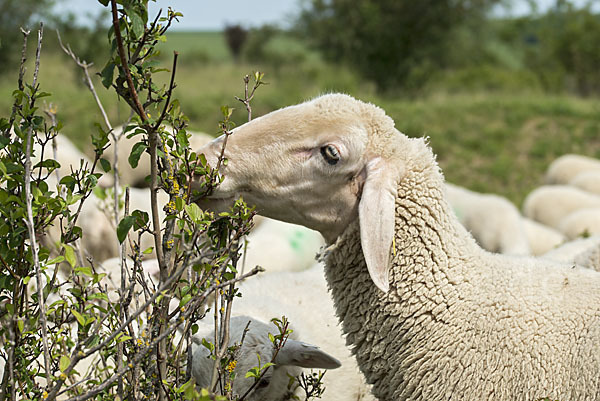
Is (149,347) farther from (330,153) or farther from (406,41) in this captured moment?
(406,41)

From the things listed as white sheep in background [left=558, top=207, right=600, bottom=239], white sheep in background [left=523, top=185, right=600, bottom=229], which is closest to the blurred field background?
white sheep in background [left=523, top=185, right=600, bottom=229]

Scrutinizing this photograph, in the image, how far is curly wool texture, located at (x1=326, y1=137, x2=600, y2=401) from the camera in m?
2.27

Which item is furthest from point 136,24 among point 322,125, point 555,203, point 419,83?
point 419,83

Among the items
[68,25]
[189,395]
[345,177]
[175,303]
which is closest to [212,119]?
[68,25]

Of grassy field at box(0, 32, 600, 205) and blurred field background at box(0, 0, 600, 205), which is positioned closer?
grassy field at box(0, 32, 600, 205)

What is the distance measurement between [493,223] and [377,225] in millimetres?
4591

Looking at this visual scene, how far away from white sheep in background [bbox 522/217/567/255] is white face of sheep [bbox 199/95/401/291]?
459 cm

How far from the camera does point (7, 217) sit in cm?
181

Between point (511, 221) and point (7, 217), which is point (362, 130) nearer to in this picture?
point (7, 217)

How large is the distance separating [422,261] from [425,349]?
32 centimetres

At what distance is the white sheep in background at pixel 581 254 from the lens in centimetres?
332

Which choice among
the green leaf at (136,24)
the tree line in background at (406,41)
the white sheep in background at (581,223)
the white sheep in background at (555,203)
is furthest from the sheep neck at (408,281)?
the tree line in background at (406,41)

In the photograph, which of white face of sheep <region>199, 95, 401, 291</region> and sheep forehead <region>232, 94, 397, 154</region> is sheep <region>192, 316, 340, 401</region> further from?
sheep forehead <region>232, 94, 397, 154</region>

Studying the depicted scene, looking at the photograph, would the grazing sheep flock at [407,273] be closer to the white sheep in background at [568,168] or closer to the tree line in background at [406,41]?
the white sheep in background at [568,168]
